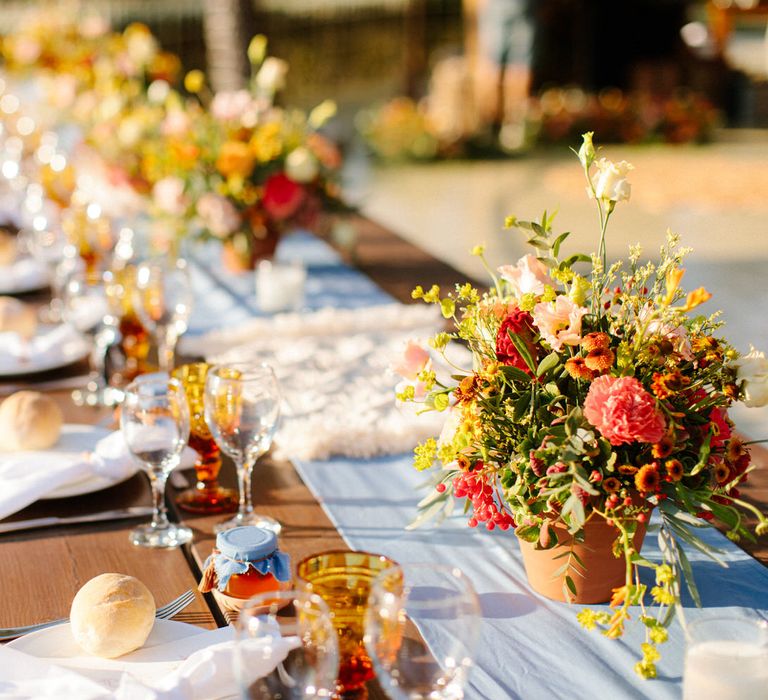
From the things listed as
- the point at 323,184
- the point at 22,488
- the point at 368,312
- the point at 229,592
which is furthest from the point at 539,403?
the point at 323,184

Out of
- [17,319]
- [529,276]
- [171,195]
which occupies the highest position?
[529,276]

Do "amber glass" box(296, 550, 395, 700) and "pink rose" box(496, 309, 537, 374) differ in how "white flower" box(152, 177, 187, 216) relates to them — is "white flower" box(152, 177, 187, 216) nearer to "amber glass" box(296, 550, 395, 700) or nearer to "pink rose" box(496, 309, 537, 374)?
"pink rose" box(496, 309, 537, 374)

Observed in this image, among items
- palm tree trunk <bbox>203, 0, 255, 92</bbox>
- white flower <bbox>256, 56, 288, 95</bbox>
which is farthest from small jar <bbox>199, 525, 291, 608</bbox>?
palm tree trunk <bbox>203, 0, 255, 92</bbox>

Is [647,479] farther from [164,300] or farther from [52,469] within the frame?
[164,300]

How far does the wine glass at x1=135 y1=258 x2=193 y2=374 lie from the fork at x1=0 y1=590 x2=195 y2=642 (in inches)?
32.6

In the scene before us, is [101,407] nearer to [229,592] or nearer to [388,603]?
[229,592]

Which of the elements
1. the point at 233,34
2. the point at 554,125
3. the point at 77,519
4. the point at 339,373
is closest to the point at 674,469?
the point at 77,519

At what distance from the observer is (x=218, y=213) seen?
2.73 metres

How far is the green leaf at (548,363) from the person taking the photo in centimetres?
111

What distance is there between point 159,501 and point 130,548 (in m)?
0.07

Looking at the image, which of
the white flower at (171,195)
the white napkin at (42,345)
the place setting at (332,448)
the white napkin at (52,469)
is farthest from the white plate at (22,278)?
the white napkin at (52,469)

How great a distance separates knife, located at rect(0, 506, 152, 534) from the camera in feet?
4.46

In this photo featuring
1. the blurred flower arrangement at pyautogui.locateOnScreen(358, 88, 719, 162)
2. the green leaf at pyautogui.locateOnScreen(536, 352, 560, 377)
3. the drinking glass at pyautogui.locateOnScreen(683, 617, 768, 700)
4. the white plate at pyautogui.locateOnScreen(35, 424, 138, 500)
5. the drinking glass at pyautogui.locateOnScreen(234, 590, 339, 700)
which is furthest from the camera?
the blurred flower arrangement at pyautogui.locateOnScreen(358, 88, 719, 162)

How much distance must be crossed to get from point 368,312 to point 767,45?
27.2 ft
